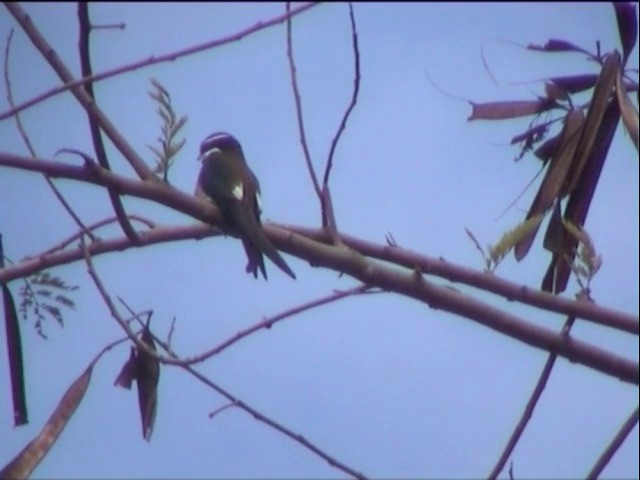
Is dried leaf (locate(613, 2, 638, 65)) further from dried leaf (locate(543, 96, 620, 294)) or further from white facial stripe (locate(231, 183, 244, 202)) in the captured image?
white facial stripe (locate(231, 183, 244, 202))

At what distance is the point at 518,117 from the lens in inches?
120

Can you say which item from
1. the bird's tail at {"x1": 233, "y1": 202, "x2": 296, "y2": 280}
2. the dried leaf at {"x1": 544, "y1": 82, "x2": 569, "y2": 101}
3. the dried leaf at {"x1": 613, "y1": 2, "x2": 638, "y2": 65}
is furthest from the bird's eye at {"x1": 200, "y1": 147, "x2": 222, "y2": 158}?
the dried leaf at {"x1": 613, "y1": 2, "x2": 638, "y2": 65}

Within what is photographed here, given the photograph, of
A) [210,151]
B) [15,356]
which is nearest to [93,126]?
[15,356]

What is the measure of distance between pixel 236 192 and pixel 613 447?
82.4 inches

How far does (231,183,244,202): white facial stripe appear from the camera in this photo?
3781 mm

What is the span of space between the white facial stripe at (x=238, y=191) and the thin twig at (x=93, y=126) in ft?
3.95

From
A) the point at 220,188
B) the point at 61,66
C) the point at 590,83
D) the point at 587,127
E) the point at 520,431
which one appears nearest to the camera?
the point at 520,431

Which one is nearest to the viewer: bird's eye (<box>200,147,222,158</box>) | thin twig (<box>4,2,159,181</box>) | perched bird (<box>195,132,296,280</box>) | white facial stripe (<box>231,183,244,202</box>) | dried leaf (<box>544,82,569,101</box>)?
thin twig (<box>4,2,159,181</box>)

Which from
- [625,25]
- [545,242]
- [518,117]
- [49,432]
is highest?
[625,25]

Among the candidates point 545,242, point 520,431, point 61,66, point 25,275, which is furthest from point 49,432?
point 545,242

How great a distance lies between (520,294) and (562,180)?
2.06 ft

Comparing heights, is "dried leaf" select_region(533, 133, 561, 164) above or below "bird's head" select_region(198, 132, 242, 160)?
above

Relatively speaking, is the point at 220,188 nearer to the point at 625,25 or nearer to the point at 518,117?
the point at 518,117

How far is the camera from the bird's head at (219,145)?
16.2 feet
